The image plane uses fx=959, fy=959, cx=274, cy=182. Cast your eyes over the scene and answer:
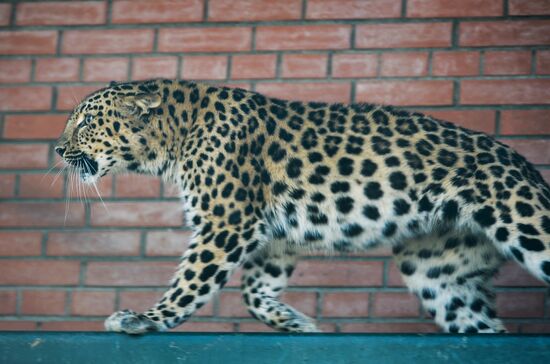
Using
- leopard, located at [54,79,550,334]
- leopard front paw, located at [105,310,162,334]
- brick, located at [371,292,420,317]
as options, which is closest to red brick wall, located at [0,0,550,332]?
brick, located at [371,292,420,317]

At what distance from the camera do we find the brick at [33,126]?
418 centimetres

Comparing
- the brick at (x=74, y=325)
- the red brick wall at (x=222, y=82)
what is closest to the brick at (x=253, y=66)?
the red brick wall at (x=222, y=82)

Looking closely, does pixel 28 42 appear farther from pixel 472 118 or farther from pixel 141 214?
pixel 472 118

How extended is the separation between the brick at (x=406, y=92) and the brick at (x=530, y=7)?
0.39 meters

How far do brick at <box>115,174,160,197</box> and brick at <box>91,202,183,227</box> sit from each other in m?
0.04

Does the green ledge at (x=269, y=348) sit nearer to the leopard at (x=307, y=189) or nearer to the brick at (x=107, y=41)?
the leopard at (x=307, y=189)

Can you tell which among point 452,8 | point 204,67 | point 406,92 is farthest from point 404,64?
point 204,67

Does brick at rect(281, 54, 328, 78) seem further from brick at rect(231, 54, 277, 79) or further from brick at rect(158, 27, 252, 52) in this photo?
brick at rect(158, 27, 252, 52)

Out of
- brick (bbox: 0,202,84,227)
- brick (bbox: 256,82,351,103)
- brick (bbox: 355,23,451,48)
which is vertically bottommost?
brick (bbox: 0,202,84,227)

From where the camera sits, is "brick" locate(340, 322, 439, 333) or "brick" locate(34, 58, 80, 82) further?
"brick" locate(34, 58, 80, 82)

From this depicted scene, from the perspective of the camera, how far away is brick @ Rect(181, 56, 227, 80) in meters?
4.09

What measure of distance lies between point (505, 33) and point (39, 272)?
2195mm

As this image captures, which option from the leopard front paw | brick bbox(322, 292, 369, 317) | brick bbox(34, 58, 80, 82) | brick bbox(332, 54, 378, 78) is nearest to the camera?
the leopard front paw

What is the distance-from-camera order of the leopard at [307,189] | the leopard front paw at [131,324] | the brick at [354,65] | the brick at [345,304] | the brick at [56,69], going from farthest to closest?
the brick at [56,69], the brick at [354,65], the brick at [345,304], the leopard at [307,189], the leopard front paw at [131,324]
